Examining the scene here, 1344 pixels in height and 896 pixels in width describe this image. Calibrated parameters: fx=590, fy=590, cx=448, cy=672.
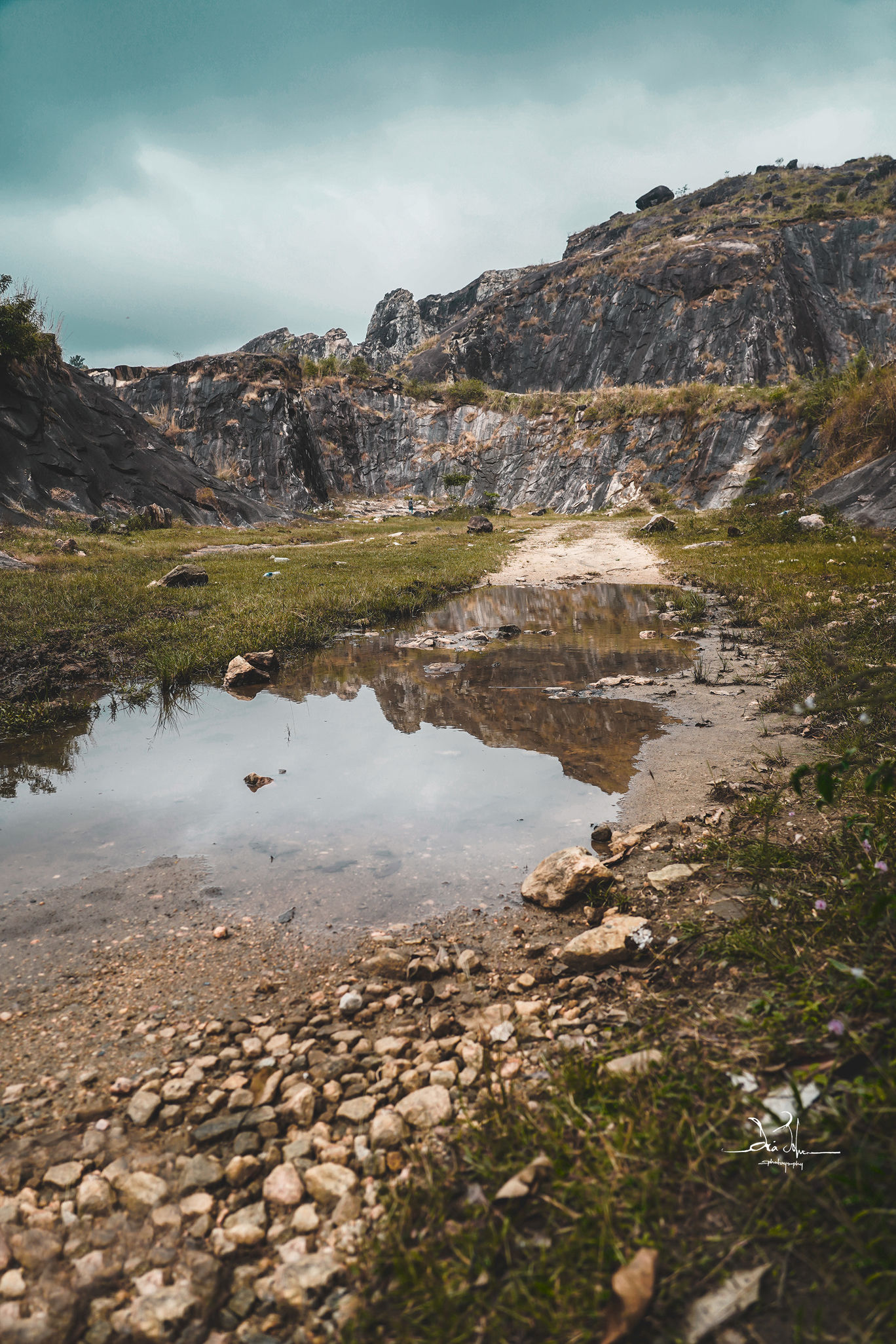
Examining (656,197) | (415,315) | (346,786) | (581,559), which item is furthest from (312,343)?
(346,786)

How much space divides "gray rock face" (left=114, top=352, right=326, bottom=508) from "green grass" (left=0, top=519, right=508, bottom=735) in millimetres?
A: 33274

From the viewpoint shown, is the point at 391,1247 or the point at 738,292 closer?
the point at 391,1247

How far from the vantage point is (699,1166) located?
1566mm

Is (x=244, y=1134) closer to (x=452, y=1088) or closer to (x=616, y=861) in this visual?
(x=452, y=1088)

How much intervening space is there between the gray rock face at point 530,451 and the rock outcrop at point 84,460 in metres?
23.8

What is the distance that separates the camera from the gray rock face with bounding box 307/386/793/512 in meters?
40.3

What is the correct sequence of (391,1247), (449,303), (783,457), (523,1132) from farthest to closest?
1. (449,303)
2. (783,457)
3. (523,1132)
4. (391,1247)

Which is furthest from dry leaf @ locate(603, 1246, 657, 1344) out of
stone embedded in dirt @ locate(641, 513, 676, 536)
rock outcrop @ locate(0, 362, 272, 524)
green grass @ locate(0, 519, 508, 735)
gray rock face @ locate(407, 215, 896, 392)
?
gray rock face @ locate(407, 215, 896, 392)

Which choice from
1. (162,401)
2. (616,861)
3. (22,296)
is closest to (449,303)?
(162,401)

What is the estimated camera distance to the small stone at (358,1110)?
2.00m

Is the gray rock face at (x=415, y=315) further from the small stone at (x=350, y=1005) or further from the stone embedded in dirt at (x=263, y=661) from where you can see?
the small stone at (x=350, y=1005)

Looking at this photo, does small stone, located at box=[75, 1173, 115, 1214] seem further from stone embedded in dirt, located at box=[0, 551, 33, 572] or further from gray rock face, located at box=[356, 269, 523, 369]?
gray rock face, located at box=[356, 269, 523, 369]

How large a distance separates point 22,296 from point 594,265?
225 feet

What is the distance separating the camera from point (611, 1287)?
1341 mm
